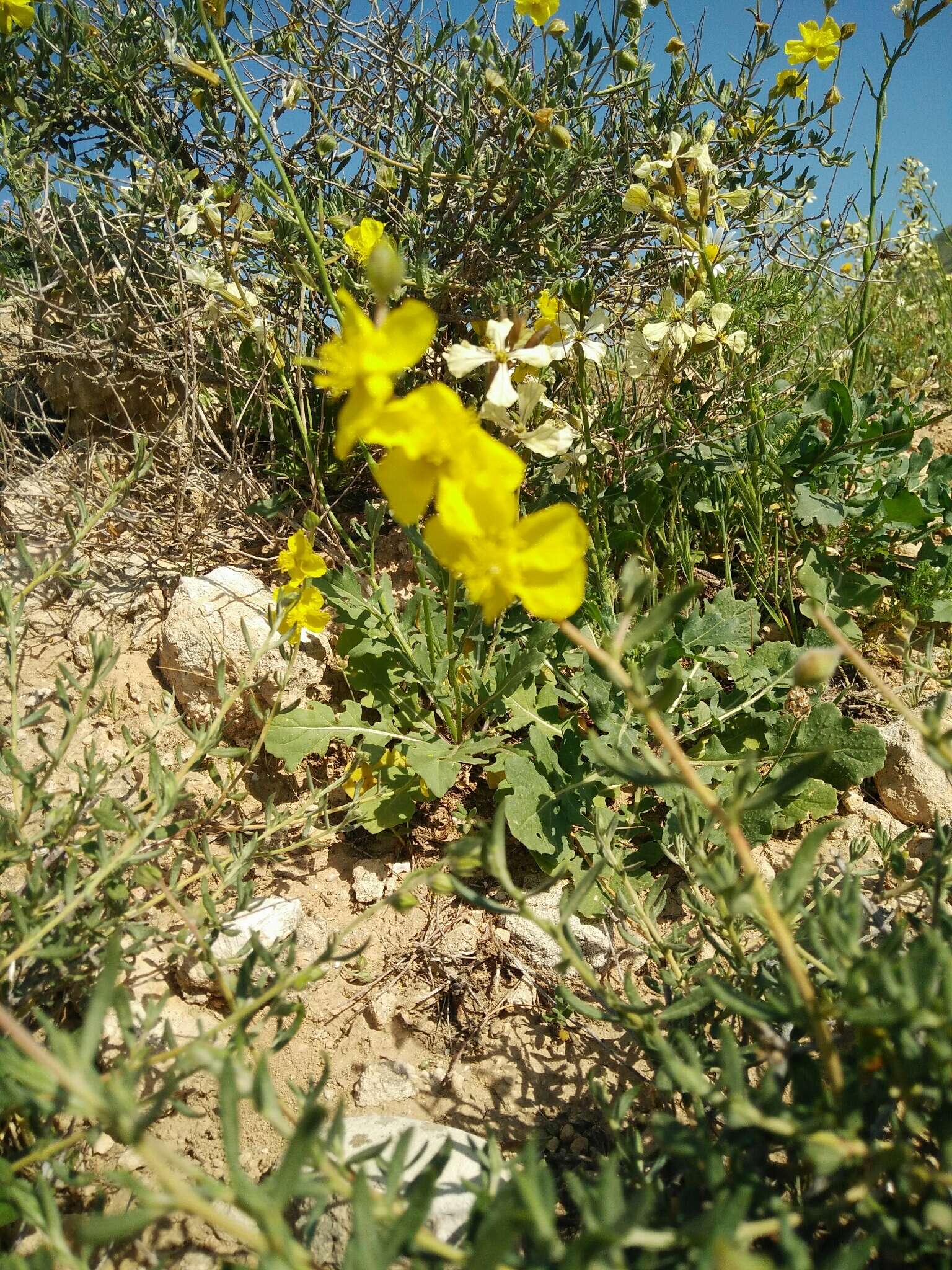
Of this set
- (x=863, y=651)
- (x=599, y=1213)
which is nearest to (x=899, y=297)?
(x=863, y=651)

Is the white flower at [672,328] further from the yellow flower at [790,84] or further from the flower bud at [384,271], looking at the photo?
the flower bud at [384,271]

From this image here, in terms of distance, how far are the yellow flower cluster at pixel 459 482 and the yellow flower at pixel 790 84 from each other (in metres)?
2.13

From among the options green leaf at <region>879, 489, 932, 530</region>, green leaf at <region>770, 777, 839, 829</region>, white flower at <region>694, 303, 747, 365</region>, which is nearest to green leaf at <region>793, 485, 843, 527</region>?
green leaf at <region>879, 489, 932, 530</region>

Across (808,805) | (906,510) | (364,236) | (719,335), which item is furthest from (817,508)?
(364,236)

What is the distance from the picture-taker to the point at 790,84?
2.33m

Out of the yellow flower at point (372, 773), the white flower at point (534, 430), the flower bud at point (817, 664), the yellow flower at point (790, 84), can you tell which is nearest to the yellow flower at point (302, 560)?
the yellow flower at point (372, 773)

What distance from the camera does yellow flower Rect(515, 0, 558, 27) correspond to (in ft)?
7.39

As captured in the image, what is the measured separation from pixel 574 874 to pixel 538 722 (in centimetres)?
43

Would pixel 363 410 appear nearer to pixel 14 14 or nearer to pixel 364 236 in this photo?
pixel 364 236

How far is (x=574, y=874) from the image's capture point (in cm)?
179

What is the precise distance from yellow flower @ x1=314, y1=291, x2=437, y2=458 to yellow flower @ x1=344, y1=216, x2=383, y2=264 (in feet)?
4.17

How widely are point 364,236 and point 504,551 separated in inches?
60.3

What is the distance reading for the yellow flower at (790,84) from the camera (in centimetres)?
231

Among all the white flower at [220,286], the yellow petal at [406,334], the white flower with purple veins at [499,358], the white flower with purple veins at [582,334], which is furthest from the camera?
the white flower at [220,286]
